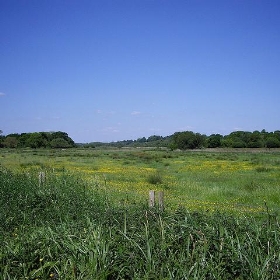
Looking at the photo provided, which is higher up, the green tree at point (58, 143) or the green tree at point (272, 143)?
the green tree at point (58, 143)

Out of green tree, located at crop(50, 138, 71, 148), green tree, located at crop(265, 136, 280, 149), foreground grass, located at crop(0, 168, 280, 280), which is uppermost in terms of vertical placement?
green tree, located at crop(50, 138, 71, 148)

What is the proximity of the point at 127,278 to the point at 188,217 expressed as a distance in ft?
5.49

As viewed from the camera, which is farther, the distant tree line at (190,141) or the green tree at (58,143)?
the green tree at (58,143)

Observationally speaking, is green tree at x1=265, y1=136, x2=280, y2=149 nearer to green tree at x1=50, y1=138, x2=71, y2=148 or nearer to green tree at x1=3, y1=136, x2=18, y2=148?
green tree at x1=50, y1=138, x2=71, y2=148

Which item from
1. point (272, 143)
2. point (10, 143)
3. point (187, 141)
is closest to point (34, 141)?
point (10, 143)

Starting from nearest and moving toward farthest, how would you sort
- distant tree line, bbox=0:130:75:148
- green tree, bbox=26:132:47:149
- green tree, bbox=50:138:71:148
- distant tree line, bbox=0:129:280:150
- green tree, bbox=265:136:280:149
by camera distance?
green tree, bbox=265:136:280:149 → distant tree line, bbox=0:129:280:150 → distant tree line, bbox=0:130:75:148 → green tree, bbox=26:132:47:149 → green tree, bbox=50:138:71:148

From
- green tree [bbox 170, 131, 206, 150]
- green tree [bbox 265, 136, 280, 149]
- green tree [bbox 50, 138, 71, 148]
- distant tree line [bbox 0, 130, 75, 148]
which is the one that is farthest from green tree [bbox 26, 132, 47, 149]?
green tree [bbox 265, 136, 280, 149]

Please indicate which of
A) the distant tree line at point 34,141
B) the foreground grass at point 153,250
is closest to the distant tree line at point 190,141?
the distant tree line at point 34,141

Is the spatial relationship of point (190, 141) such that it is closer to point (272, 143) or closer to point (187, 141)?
point (187, 141)

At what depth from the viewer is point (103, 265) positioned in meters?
4.91

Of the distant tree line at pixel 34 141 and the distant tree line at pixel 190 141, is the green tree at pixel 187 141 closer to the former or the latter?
the distant tree line at pixel 190 141

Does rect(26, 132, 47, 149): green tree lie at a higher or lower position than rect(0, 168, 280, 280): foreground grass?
A: higher

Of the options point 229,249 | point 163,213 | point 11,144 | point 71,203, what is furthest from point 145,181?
point 11,144

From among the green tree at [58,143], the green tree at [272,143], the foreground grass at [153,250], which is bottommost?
the foreground grass at [153,250]
